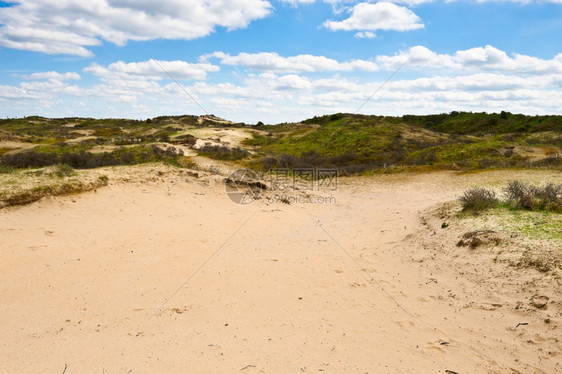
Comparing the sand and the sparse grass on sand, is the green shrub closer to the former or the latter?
the sand

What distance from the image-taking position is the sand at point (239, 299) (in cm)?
466

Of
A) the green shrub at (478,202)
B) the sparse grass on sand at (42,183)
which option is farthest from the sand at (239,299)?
the green shrub at (478,202)

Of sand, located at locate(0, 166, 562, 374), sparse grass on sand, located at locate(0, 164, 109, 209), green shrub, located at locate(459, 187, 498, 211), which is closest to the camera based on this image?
sand, located at locate(0, 166, 562, 374)

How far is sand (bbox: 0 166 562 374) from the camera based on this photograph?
466cm

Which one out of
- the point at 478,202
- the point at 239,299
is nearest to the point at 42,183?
the point at 239,299

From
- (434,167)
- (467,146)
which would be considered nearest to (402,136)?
(467,146)

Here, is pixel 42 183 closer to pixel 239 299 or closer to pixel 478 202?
pixel 239 299

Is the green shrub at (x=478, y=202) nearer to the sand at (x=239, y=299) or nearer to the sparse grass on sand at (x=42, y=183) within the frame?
the sand at (x=239, y=299)

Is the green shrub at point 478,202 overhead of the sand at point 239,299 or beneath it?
overhead

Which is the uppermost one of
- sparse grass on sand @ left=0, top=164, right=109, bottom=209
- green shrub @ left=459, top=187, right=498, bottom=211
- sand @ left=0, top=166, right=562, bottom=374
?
Answer: sparse grass on sand @ left=0, top=164, right=109, bottom=209

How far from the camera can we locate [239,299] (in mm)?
6570

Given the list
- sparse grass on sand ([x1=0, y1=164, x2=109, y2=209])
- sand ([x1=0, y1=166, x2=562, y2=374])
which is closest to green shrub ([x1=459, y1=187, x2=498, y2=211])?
sand ([x1=0, y1=166, x2=562, y2=374])

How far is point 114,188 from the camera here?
1298cm

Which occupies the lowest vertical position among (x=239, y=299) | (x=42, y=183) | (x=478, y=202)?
(x=239, y=299)
